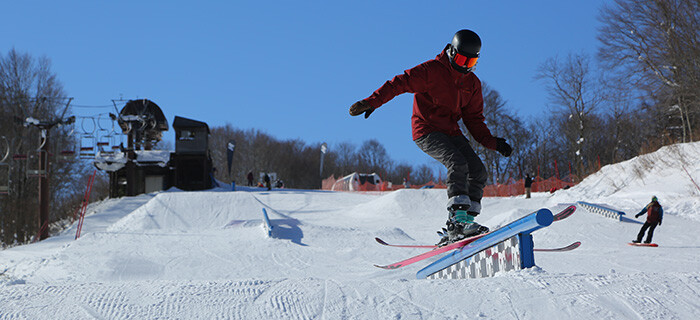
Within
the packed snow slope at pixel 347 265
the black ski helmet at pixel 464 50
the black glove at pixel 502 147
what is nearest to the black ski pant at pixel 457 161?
the black glove at pixel 502 147

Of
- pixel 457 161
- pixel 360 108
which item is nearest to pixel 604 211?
pixel 457 161

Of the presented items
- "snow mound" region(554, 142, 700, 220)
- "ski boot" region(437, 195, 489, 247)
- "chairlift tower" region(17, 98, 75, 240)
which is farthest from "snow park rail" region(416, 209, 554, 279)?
"chairlift tower" region(17, 98, 75, 240)

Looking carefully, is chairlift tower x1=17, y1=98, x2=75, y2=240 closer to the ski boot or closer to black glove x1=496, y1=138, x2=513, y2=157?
the ski boot

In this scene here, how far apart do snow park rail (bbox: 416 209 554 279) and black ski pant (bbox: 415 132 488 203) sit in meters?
0.45

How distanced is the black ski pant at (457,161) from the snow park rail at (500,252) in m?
0.45

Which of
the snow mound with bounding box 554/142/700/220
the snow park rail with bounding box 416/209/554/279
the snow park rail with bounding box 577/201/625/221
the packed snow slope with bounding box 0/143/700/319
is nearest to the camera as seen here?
the packed snow slope with bounding box 0/143/700/319

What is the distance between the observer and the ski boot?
15.3 feet

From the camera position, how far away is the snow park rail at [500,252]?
3916 millimetres

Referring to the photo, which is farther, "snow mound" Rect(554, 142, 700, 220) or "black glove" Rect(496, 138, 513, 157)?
"snow mound" Rect(554, 142, 700, 220)

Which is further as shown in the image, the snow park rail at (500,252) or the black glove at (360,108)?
the black glove at (360,108)

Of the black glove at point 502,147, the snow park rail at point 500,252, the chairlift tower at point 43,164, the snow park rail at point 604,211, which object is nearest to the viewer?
the snow park rail at point 500,252

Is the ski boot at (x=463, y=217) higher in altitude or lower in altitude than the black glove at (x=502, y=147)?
lower

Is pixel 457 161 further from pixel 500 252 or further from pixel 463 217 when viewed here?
pixel 500 252

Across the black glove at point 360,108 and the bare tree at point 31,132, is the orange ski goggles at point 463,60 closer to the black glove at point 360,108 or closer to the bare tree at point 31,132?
the black glove at point 360,108
